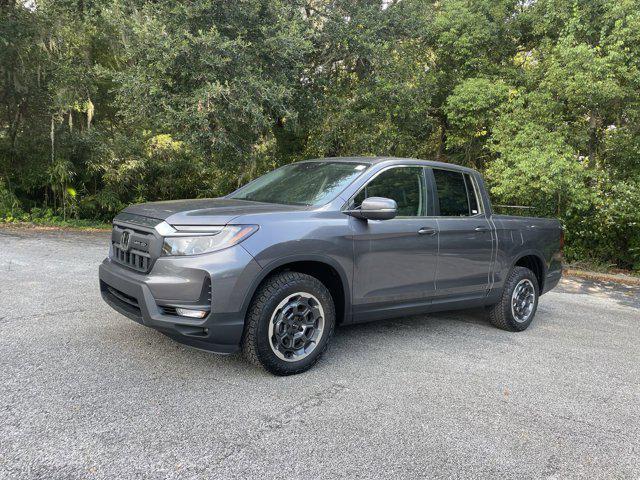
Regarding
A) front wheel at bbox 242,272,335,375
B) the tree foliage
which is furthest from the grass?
front wheel at bbox 242,272,335,375

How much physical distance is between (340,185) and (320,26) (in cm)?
1051

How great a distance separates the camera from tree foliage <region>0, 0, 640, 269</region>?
1024cm

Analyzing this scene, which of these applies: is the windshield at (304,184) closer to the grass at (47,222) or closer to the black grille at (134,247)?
the black grille at (134,247)

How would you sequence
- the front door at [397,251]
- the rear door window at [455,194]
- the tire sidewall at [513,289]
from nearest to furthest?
the front door at [397,251]
the rear door window at [455,194]
the tire sidewall at [513,289]

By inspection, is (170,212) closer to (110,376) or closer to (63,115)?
(110,376)

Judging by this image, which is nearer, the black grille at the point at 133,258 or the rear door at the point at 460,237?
the black grille at the point at 133,258

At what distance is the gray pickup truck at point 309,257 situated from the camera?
11.5ft

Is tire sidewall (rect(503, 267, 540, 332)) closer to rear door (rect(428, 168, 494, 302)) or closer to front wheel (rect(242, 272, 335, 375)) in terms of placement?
rear door (rect(428, 168, 494, 302))

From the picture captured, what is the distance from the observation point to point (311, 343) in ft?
12.9

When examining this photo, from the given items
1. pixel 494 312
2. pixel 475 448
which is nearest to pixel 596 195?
pixel 494 312

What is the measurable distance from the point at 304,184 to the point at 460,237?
1.63 meters

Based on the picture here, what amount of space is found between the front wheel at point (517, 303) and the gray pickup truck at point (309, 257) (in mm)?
22

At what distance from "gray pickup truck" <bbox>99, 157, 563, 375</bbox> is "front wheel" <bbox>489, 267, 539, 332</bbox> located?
2 centimetres

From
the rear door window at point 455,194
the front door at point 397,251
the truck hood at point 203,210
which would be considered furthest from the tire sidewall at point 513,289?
the truck hood at point 203,210
